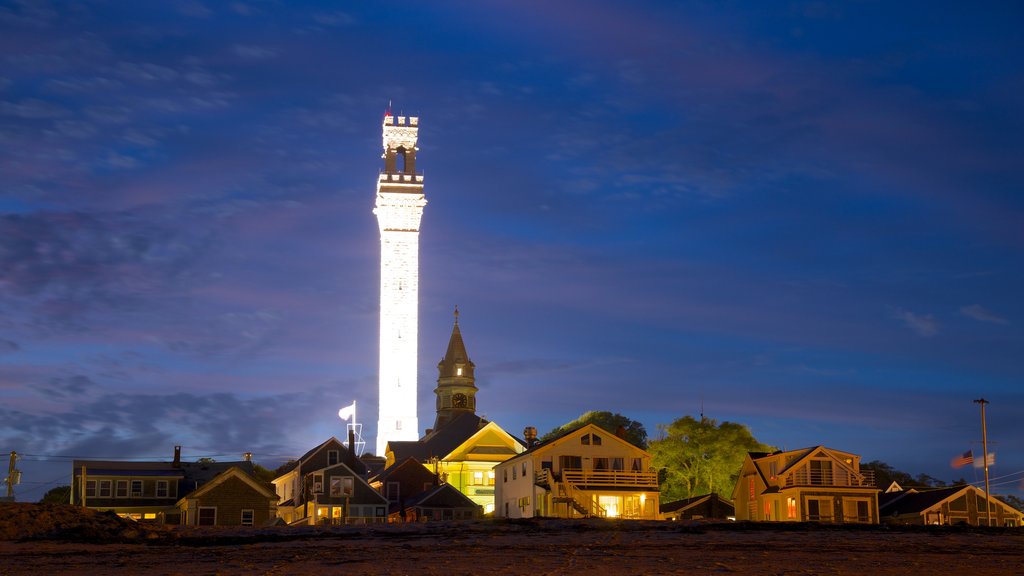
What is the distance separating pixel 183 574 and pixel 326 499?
54.8 m

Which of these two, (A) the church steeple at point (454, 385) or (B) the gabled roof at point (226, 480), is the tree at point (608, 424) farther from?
(B) the gabled roof at point (226, 480)

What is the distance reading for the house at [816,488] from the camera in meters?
73.9

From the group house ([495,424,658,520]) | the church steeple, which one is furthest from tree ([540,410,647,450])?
house ([495,424,658,520])

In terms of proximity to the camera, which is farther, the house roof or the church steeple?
the church steeple

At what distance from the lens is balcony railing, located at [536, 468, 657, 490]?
244 ft

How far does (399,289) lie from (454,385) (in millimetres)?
27782

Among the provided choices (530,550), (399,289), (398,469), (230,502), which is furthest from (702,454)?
(399,289)

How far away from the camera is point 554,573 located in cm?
3067

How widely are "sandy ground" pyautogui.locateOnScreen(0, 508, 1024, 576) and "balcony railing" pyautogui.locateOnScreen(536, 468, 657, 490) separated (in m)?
28.6

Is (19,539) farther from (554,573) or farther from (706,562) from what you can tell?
(706,562)

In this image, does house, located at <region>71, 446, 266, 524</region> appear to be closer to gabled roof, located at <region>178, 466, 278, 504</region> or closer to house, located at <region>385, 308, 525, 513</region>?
gabled roof, located at <region>178, 466, 278, 504</region>

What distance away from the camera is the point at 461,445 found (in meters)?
97.8

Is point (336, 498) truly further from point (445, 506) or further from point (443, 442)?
point (443, 442)

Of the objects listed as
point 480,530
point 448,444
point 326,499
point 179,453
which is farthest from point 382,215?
point 480,530
